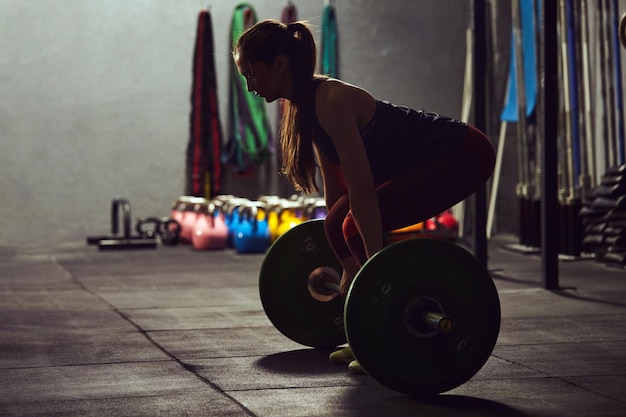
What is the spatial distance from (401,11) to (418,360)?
21.9ft

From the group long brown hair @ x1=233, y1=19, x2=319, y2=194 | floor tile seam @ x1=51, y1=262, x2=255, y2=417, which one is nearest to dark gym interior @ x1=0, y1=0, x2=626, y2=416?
floor tile seam @ x1=51, y1=262, x2=255, y2=417

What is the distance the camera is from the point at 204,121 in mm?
8703

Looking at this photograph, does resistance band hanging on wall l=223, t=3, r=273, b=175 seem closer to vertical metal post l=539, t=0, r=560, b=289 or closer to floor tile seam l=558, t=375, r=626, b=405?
vertical metal post l=539, t=0, r=560, b=289

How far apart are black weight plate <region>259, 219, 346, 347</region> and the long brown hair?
21.3 inches

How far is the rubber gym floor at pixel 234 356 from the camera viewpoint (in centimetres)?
263

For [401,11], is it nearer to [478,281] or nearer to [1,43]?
[1,43]

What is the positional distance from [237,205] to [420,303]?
499cm

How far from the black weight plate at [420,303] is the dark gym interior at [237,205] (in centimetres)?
7

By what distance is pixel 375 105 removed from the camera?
2850mm

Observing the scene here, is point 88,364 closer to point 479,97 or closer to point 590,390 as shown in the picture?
point 590,390

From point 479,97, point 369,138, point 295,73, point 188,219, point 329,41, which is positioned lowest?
point 188,219

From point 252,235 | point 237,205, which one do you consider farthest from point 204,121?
point 252,235

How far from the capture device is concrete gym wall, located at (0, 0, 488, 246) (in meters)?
8.55

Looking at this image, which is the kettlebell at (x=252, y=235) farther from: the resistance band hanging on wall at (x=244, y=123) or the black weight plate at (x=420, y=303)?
the black weight plate at (x=420, y=303)
